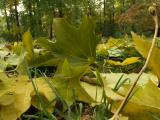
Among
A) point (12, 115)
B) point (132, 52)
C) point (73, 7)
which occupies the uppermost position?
point (12, 115)

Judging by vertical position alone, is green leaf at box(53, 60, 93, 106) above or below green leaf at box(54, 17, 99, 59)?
below

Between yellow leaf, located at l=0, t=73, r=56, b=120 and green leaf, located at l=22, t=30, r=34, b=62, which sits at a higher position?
green leaf, located at l=22, t=30, r=34, b=62

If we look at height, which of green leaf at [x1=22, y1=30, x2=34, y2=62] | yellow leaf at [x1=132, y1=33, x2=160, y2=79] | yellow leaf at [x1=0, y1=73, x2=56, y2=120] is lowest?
yellow leaf at [x1=0, y1=73, x2=56, y2=120]

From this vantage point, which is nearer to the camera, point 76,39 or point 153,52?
point 153,52

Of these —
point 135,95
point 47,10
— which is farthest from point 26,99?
point 47,10

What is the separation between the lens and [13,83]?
0.51m

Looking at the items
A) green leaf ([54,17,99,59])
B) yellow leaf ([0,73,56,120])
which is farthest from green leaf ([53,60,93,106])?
green leaf ([54,17,99,59])

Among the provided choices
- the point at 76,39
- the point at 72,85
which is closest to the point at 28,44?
the point at 76,39

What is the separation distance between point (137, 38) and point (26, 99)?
0.52 ft

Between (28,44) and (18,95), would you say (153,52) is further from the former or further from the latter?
(28,44)

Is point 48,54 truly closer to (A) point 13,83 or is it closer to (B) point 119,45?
(A) point 13,83

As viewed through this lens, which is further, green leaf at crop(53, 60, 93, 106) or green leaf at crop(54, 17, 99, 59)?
green leaf at crop(54, 17, 99, 59)

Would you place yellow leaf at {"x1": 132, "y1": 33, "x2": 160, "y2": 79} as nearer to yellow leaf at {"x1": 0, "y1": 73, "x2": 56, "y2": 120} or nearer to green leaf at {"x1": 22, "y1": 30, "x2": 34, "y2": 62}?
yellow leaf at {"x1": 0, "y1": 73, "x2": 56, "y2": 120}

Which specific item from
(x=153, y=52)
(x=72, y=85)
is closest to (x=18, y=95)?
(x=72, y=85)
